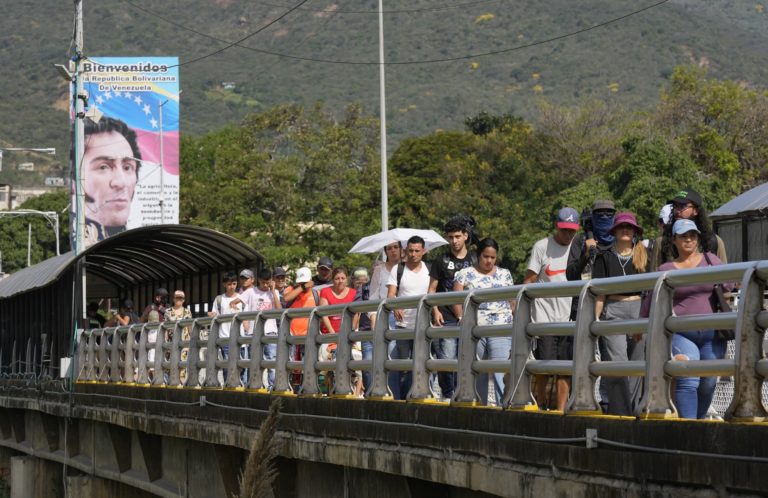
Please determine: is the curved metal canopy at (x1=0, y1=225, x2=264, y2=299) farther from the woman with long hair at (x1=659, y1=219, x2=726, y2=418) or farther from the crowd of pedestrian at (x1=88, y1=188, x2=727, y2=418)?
the woman with long hair at (x1=659, y1=219, x2=726, y2=418)

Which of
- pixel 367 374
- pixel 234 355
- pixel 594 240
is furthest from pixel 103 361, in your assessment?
pixel 594 240

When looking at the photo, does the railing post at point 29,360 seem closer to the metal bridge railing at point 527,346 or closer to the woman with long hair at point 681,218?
the metal bridge railing at point 527,346

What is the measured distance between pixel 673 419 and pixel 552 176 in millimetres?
60374

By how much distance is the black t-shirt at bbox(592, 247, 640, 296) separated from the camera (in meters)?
10.3

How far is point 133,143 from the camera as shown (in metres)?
66.2

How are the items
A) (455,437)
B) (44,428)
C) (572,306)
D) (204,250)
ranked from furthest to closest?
(44,428) → (204,250) → (572,306) → (455,437)

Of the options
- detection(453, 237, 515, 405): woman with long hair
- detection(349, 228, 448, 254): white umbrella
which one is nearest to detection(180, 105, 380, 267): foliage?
detection(349, 228, 448, 254): white umbrella

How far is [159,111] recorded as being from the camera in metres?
66.4

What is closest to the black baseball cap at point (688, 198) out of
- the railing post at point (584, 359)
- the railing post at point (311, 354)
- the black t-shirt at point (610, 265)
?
the black t-shirt at point (610, 265)

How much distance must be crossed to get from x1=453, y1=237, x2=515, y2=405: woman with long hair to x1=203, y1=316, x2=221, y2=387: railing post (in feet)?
16.9

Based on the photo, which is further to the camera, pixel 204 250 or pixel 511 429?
pixel 204 250

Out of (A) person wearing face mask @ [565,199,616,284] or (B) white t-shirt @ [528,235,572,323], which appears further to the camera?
(B) white t-shirt @ [528,235,572,323]

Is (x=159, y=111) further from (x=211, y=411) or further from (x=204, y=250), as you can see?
(x=211, y=411)

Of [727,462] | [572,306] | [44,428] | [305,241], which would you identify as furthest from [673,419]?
[305,241]
